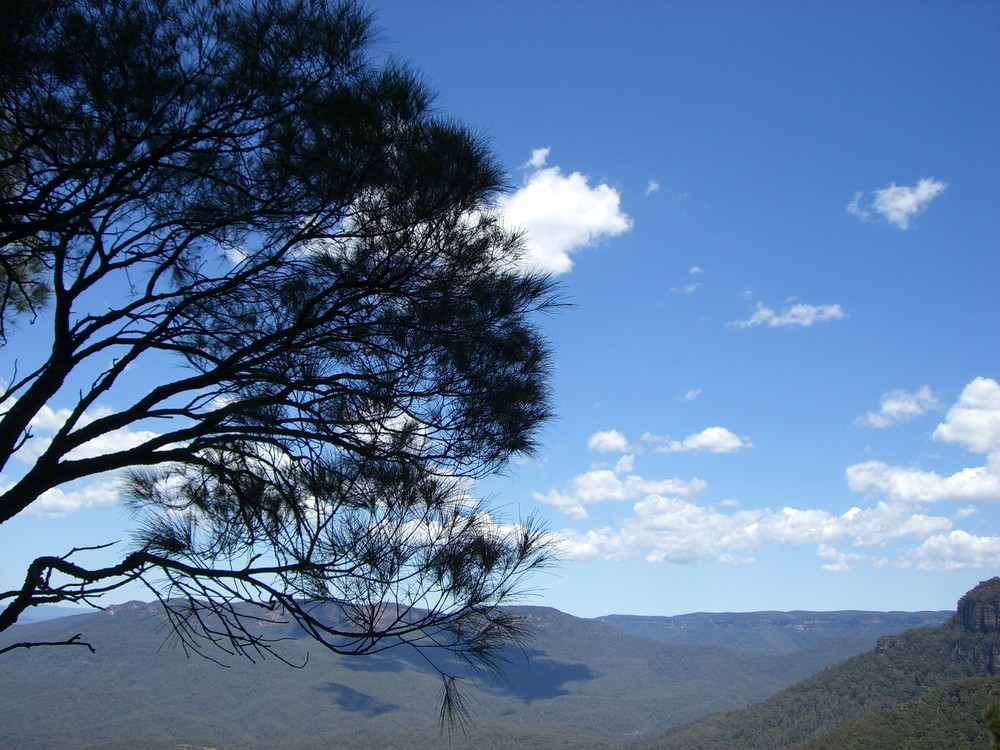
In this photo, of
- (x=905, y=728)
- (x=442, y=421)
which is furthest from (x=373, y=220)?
(x=905, y=728)

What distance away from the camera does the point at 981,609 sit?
251 ft

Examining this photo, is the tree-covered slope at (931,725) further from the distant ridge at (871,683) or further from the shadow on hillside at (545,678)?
the shadow on hillside at (545,678)

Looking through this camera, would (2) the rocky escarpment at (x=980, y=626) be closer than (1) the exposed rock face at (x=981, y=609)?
Yes

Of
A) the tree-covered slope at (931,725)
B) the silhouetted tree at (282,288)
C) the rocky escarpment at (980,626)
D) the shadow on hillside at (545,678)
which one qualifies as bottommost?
the shadow on hillside at (545,678)

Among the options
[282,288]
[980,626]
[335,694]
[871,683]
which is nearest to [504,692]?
[335,694]

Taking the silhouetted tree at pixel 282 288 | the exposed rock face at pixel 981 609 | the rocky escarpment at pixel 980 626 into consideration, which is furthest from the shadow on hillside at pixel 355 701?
the silhouetted tree at pixel 282 288

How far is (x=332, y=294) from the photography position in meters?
3.67

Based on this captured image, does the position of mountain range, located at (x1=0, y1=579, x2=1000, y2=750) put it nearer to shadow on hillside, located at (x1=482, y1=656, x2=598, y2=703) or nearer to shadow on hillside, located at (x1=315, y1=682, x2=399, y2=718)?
shadow on hillside, located at (x1=315, y1=682, x2=399, y2=718)

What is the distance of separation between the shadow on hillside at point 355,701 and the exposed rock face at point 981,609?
82091mm

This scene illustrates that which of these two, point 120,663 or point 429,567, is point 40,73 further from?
point 120,663

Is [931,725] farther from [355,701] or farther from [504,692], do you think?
[504,692]

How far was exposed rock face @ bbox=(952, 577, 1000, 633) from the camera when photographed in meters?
75.1

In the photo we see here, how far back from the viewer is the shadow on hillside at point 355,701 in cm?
12350

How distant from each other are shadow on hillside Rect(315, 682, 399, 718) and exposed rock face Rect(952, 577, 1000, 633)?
82.1 m
